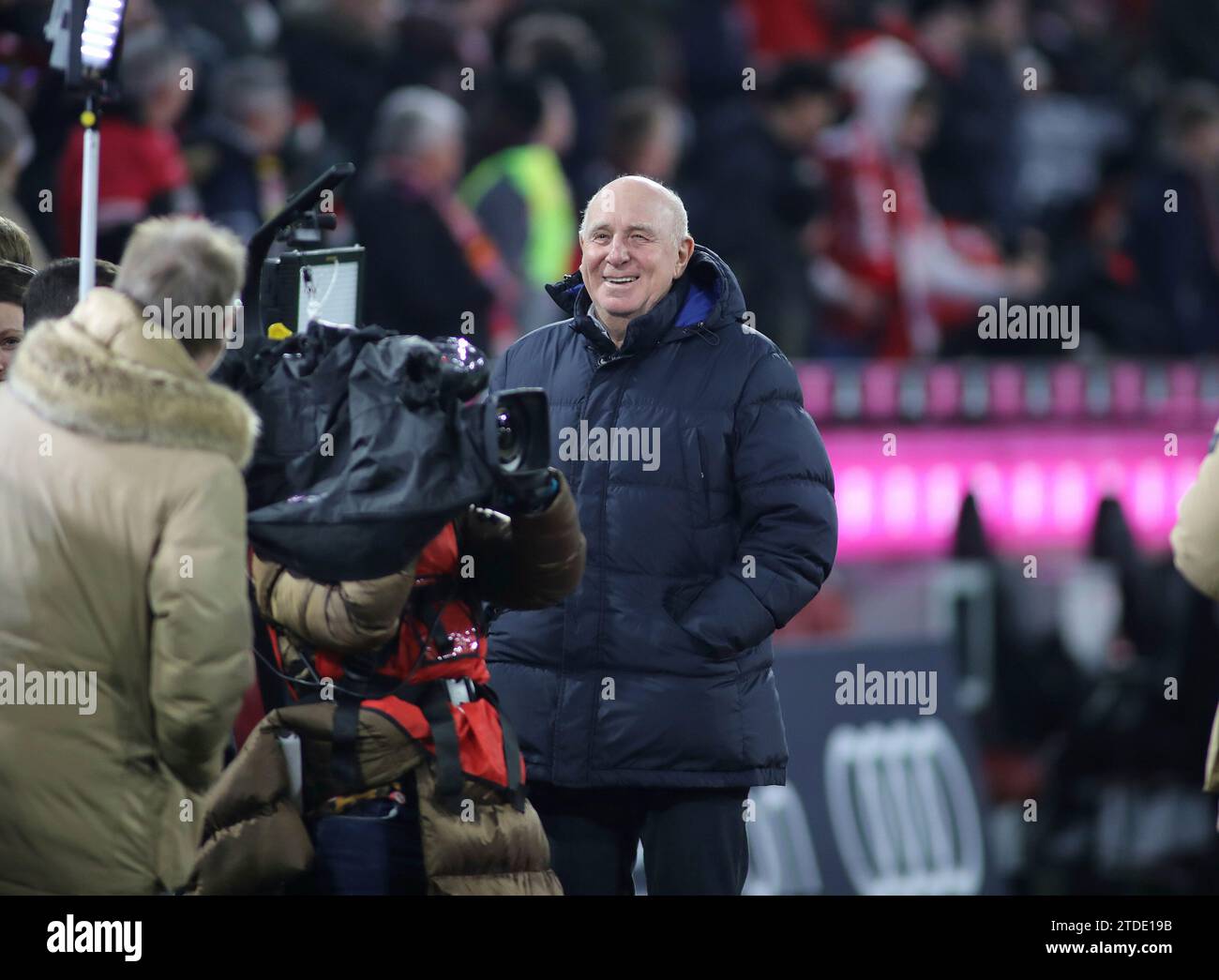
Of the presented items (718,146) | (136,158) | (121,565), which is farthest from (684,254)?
(718,146)

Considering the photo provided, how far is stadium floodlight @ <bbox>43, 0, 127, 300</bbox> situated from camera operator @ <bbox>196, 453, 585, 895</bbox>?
0.73m

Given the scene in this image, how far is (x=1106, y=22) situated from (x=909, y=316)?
484 cm

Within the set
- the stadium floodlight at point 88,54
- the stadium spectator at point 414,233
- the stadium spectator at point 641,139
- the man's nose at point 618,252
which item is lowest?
the man's nose at point 618,252

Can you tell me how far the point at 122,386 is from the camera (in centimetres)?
368

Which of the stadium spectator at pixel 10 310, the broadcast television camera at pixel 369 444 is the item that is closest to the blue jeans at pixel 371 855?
the broadcast television camera at pixel 369 444

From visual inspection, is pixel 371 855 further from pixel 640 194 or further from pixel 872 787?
pixel 872 787

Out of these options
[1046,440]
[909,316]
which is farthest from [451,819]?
[909,316]

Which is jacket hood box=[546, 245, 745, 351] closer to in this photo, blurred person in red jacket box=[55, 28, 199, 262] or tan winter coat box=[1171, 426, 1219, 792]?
tan winter coat box=[1171, 426, 1219, 792]

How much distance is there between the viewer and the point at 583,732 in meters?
4.51

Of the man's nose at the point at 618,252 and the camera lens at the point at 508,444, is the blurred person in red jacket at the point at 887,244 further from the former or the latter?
the camera lens at the point at 508,444

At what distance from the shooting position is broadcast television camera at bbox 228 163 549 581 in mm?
3789

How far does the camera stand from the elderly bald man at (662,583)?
4.50m

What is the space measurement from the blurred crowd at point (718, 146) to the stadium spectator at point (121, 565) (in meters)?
3.11
